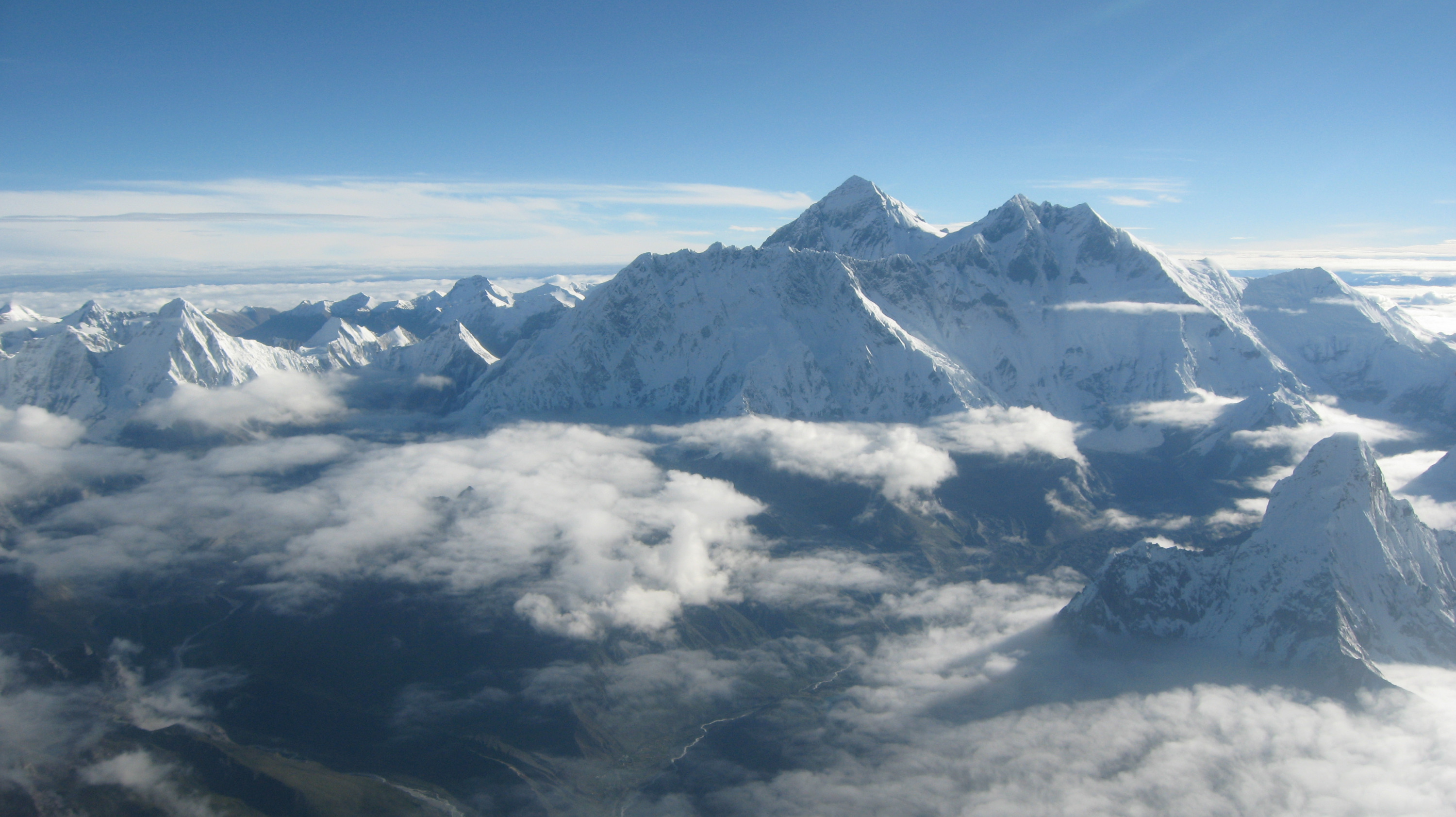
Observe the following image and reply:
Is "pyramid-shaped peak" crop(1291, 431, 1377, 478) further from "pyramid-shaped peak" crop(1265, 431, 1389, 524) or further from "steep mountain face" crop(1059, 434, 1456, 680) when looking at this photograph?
"steep mountain face" crop(1059, 434, 1456, 680)

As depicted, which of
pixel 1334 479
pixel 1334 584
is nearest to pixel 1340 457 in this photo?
pixel 1334 479

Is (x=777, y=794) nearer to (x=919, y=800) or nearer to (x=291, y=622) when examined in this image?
(x=919, y=800)

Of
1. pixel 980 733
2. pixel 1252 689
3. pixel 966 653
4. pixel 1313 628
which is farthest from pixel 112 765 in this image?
pixel 1313 628

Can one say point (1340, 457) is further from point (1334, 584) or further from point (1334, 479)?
point (1334, 584)

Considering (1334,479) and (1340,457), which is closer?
(1334,479)

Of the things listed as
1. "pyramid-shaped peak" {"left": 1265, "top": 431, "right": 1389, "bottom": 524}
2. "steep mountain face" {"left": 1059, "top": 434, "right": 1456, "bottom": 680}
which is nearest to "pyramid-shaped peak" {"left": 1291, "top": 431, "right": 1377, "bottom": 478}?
"pyramid-shaped peak" {"left": 1265, "top": 431, "right": 1389, "bottom": 524}

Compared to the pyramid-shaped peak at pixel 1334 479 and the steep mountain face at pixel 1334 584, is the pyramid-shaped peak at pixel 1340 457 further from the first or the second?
the steep mountain face at pixel 1334 584

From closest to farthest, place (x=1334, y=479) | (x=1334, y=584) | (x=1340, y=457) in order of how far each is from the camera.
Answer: (x=1334, y=584) → (x=1334, y=479) → (x=1340, y=457)

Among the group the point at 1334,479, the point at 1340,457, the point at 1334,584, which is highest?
the point at 1340,457

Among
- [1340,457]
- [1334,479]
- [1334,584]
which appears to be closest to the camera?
[1334,584]
